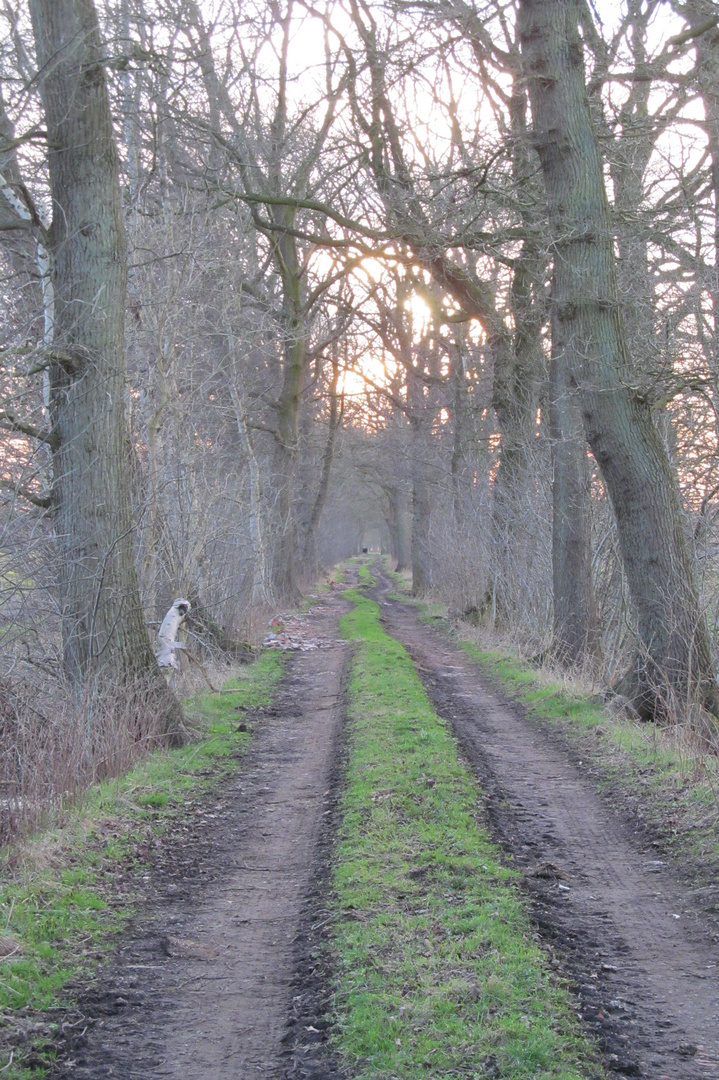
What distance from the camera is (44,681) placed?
8594mm

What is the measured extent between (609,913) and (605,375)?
246 inches

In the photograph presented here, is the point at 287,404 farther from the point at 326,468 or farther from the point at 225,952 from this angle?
the point at 225,952

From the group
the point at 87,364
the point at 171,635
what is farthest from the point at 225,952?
the point at 171,635

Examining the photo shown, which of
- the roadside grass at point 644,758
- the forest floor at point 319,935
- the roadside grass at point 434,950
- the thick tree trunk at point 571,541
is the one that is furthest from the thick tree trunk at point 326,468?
the roadside grass at point 434,950

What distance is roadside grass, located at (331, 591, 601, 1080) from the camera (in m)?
3.69

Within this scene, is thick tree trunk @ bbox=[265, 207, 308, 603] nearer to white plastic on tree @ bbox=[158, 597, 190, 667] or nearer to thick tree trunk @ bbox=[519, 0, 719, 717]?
white plastic on tree @ bbox=[158, 597, 190, 667]

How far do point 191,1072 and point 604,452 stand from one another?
780 cm

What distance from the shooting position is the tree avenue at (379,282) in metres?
8.96

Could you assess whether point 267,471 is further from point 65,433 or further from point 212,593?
point 65,433

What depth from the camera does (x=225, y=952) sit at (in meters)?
4.90

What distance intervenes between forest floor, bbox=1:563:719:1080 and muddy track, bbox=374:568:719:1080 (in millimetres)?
12

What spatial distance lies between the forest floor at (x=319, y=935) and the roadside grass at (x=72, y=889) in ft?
0.39

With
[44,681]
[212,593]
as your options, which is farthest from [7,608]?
[212,593]

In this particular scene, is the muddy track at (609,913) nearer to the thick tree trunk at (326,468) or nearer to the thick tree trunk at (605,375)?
the thick tree trunk at (605,375)
